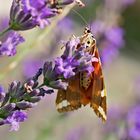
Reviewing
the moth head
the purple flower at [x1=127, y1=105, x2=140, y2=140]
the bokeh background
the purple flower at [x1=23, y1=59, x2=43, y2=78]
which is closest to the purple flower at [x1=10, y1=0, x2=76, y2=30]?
the moth head

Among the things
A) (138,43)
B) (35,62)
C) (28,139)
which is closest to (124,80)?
(138,43)

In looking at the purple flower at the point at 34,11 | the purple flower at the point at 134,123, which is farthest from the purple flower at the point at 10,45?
the purple flower at the point at 134,123

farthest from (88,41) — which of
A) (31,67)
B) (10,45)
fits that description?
(31,67)

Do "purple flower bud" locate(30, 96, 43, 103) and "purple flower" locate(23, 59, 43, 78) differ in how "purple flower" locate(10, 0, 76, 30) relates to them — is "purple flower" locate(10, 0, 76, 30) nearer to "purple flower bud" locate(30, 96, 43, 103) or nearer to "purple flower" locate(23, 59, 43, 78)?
"purple flower bud" locate(30, 96, 43, 103)

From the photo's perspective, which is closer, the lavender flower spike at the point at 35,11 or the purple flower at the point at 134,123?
the lavender flower spike at the point at 35,11

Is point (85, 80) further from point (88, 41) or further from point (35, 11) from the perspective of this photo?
point (35, 11)

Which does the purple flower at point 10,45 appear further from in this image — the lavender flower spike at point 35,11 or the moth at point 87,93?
the moth at point 87,93
